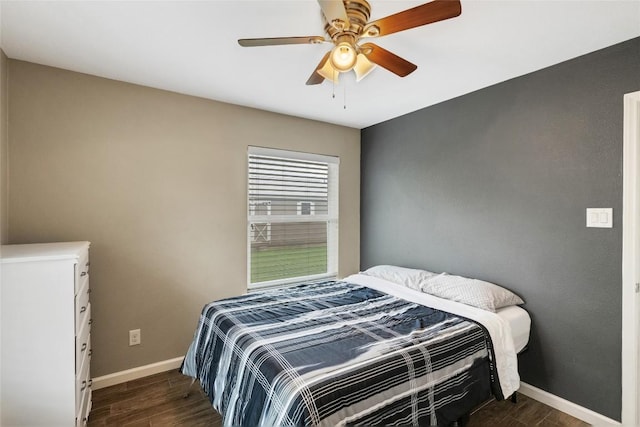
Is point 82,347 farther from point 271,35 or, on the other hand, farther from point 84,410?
point 271,35

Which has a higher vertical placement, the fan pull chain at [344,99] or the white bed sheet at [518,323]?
the fan pull chain at [344,99]

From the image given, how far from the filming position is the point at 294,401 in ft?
4.07

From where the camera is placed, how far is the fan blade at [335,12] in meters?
1.20

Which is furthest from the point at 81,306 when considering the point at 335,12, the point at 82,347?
the point at 335,12

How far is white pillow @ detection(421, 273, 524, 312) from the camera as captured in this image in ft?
7.16

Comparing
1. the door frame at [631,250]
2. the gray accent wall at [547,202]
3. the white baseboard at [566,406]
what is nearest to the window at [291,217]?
the gray accent wall at [547,202]

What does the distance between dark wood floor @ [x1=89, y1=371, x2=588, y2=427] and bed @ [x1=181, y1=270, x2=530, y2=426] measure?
0.87ft

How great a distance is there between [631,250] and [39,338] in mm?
3366

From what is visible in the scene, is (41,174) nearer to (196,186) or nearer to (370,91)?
(196,186)

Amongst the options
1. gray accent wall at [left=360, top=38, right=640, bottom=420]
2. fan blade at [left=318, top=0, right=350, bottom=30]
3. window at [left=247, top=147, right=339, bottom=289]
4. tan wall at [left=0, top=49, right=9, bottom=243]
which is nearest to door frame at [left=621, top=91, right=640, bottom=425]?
gray accent wall at [left=360, top=38, right=640, bottom=420]

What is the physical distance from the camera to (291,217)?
339 cm

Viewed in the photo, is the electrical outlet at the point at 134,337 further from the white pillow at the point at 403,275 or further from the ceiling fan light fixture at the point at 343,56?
the ceiling fan light fixture at the point at 343,56

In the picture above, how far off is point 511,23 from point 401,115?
5.45 feet

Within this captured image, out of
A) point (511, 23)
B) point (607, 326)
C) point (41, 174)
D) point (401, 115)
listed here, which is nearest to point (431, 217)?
point (401, 115)
